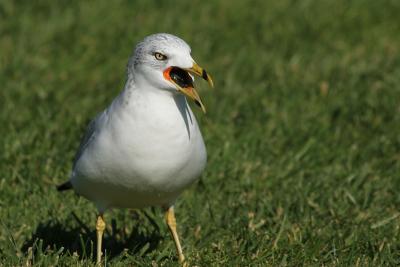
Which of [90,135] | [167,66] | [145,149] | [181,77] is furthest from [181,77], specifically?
[90,135]

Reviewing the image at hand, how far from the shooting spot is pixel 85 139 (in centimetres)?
610

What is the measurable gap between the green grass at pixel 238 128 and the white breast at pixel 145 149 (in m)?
0.56

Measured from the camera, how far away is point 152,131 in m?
5.29

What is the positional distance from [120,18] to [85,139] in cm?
480

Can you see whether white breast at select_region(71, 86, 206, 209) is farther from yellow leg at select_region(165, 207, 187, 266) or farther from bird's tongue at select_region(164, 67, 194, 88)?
yellow leg at select_region(165, 207, 187, 266)

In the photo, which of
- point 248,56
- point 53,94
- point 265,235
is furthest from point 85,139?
point 248,56

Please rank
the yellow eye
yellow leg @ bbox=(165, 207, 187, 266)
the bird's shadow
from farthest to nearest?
1. the bird's shadow
2. yellow leg @ bbox=(165, 207, 187, 266)
3. the yellow eye

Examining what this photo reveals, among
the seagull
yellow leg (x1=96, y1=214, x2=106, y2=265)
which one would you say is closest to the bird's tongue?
the seagull

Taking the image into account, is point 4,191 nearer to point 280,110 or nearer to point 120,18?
point 280,110

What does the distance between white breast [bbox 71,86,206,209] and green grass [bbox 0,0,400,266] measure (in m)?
0.56

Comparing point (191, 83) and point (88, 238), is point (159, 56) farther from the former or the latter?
point (88, 238)

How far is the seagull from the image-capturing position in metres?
5.27

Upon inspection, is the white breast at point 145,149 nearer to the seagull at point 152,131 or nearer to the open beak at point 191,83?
the seagull at point 152,131

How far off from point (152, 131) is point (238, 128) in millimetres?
3180
